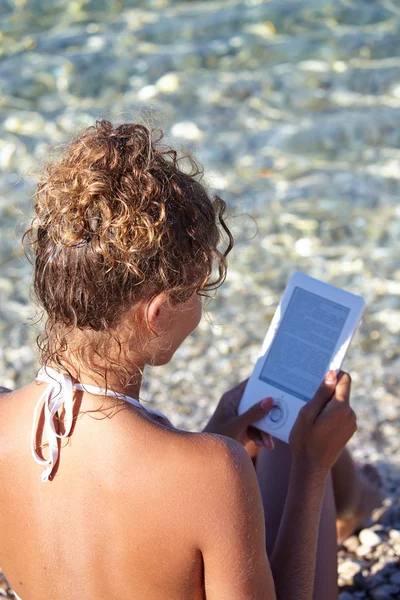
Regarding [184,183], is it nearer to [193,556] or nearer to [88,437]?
[88,437]

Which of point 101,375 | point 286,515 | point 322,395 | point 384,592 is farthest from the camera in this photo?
point 384,592

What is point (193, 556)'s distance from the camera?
154cm

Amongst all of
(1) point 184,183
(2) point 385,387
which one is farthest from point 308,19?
(1) point 184,183

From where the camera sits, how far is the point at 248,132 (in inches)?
217

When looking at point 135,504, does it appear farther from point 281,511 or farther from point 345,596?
point 345,596

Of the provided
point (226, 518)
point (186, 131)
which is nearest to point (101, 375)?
point (226, 518)

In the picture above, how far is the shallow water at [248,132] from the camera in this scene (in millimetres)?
3836

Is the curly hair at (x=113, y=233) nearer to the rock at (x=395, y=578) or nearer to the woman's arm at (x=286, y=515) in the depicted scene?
the woman's arm at (x=286, y=515)

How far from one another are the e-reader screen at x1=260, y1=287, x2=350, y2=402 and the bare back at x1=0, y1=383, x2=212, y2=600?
682 millimetres

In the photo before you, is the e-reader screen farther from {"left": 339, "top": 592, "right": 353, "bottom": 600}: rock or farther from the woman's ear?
{"left": 339, "top": 592, "right": 353, "bottom": 600}: rock

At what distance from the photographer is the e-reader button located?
2.17m

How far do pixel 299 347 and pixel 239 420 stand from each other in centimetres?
25

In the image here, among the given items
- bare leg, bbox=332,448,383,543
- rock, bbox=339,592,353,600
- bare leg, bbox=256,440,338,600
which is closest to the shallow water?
bare leg, bbox=332,448,383,543

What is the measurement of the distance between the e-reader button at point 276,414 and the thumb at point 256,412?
0.04ft
